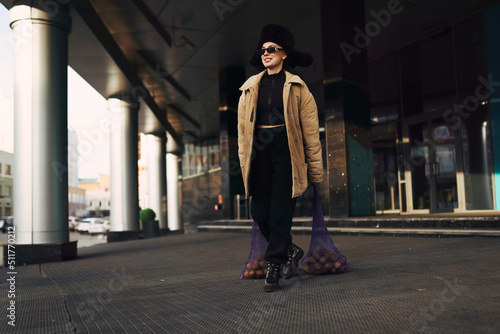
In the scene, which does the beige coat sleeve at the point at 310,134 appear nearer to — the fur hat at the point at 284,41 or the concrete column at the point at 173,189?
the fur hat at the point at 284,41

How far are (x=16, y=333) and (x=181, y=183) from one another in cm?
3000

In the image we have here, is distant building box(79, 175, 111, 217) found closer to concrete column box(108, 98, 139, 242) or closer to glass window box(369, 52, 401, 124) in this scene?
concrete column box(108, 98, 139, 242)

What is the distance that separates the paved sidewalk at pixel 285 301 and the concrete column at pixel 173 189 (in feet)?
67.7

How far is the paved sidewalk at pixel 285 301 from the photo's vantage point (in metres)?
2.13

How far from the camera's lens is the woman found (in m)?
3.29

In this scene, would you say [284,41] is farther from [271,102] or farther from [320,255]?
[320,255]

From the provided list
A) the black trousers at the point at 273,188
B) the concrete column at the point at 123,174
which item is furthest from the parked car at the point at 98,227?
the black trousers at the point at 273,188

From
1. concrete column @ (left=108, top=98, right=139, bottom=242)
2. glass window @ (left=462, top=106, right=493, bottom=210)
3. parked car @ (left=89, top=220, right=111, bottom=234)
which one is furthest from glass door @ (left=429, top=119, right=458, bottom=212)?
parked car @ (left=89, top=220, right=111, bottom=234)

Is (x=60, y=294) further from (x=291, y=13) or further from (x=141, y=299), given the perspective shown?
(x=291, y=13)

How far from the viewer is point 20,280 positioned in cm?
478

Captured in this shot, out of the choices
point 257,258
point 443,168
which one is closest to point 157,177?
point 443,168

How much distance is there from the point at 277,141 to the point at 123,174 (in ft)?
39.4

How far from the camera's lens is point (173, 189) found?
86.5 feet

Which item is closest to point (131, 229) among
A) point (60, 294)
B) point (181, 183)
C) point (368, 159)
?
point (368, 159)
